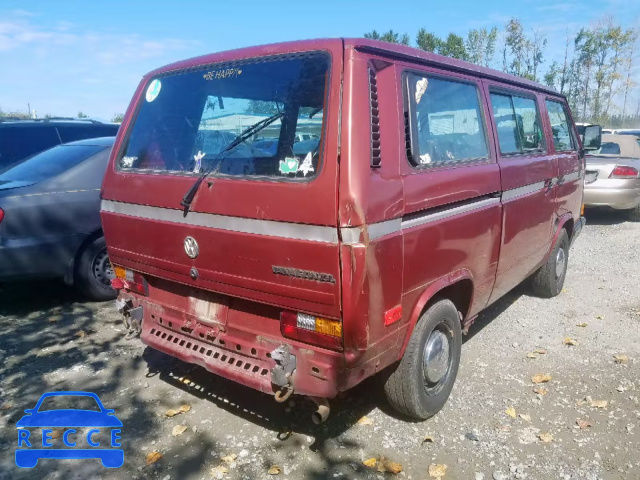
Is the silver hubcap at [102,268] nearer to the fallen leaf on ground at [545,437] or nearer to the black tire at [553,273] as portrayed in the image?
the fallen leaf on ground at [545,437]

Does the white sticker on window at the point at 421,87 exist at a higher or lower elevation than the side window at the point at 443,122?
higher

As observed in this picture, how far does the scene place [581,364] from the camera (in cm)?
397

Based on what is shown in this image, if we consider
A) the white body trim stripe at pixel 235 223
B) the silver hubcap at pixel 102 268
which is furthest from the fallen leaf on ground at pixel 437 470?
the silver hubcap at pixel 102 268

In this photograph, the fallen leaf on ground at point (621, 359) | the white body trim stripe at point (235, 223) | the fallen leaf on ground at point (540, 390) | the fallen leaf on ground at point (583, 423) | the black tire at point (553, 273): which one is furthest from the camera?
the black tire at point (553, 273)

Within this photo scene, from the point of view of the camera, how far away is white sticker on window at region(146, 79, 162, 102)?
10.7 feet

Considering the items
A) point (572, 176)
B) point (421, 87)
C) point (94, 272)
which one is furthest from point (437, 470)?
point (94, 272)

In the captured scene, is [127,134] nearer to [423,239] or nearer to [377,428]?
[423,239]

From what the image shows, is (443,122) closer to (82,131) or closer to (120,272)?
(120,272)

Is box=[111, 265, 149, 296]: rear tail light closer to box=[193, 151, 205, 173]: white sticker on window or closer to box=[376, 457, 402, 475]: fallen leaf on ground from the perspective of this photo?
box=[193, 151, 205, 173]: white sticker on window

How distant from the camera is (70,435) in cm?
307

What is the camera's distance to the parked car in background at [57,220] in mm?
4453

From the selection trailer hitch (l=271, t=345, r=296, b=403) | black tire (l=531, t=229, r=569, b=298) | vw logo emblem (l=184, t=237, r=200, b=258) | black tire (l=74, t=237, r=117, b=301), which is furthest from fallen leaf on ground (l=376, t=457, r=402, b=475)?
black tire (l=74, t=237, r=117, b=301)

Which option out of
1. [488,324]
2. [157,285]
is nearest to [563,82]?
[488,324]

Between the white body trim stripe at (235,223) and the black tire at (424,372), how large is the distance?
39.2 inches
